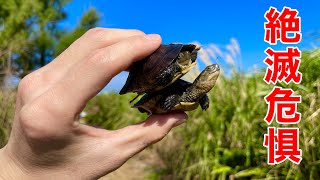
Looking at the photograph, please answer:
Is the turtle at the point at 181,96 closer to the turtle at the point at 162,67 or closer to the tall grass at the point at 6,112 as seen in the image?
the turtle at the point at 162,67

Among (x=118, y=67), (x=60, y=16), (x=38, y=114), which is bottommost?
(x=38, y=114)

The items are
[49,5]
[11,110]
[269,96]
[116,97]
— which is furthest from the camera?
[49,5]

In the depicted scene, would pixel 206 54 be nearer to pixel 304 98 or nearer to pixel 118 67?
pixel 304 98

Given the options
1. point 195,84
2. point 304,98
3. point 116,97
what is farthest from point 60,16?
point 195,84

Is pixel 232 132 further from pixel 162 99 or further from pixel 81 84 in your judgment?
pixel 81 84

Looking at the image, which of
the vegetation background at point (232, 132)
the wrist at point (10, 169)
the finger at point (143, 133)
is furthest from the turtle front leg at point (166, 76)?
the vegetation background at point (232, 132)

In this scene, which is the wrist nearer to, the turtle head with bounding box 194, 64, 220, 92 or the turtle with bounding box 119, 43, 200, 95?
the turtle with bounding box 119, 43, 200, 95
